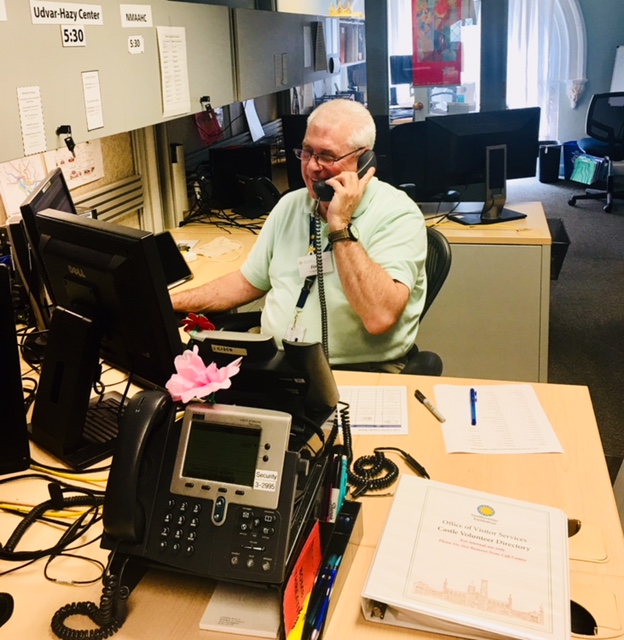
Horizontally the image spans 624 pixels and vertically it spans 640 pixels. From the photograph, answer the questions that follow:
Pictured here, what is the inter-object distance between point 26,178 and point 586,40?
6.38 meters

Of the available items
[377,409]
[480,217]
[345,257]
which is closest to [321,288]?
[345,257]

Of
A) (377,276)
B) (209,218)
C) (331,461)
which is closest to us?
(331,461)

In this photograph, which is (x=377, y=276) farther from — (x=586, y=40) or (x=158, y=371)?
(x=586, y=40)

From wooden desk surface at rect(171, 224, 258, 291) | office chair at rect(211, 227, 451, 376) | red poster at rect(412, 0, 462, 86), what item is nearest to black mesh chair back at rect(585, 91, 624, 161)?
red poster at rect(412, 0, 462, 86)

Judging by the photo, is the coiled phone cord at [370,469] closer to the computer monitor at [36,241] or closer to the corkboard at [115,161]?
the computer monitor at [36,241]

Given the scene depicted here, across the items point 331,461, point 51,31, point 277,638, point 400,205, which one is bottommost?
point 277,638

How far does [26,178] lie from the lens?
2150 millimetres

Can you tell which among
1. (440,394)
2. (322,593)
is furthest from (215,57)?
(322,593)

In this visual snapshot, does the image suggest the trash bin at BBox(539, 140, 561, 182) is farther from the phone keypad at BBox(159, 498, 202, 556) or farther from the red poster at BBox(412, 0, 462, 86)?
the phone keypad at BBox(159, 498, 202, 556)

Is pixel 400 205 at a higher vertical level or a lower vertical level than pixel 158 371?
higher

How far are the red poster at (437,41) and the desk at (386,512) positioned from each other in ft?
9.85

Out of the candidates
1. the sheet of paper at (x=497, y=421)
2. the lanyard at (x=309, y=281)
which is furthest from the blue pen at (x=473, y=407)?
the lanyard at (x=309, y=281)

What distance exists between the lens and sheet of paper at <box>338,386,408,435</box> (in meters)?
1.49

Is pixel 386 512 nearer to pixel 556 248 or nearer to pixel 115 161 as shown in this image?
pixel 115 161
